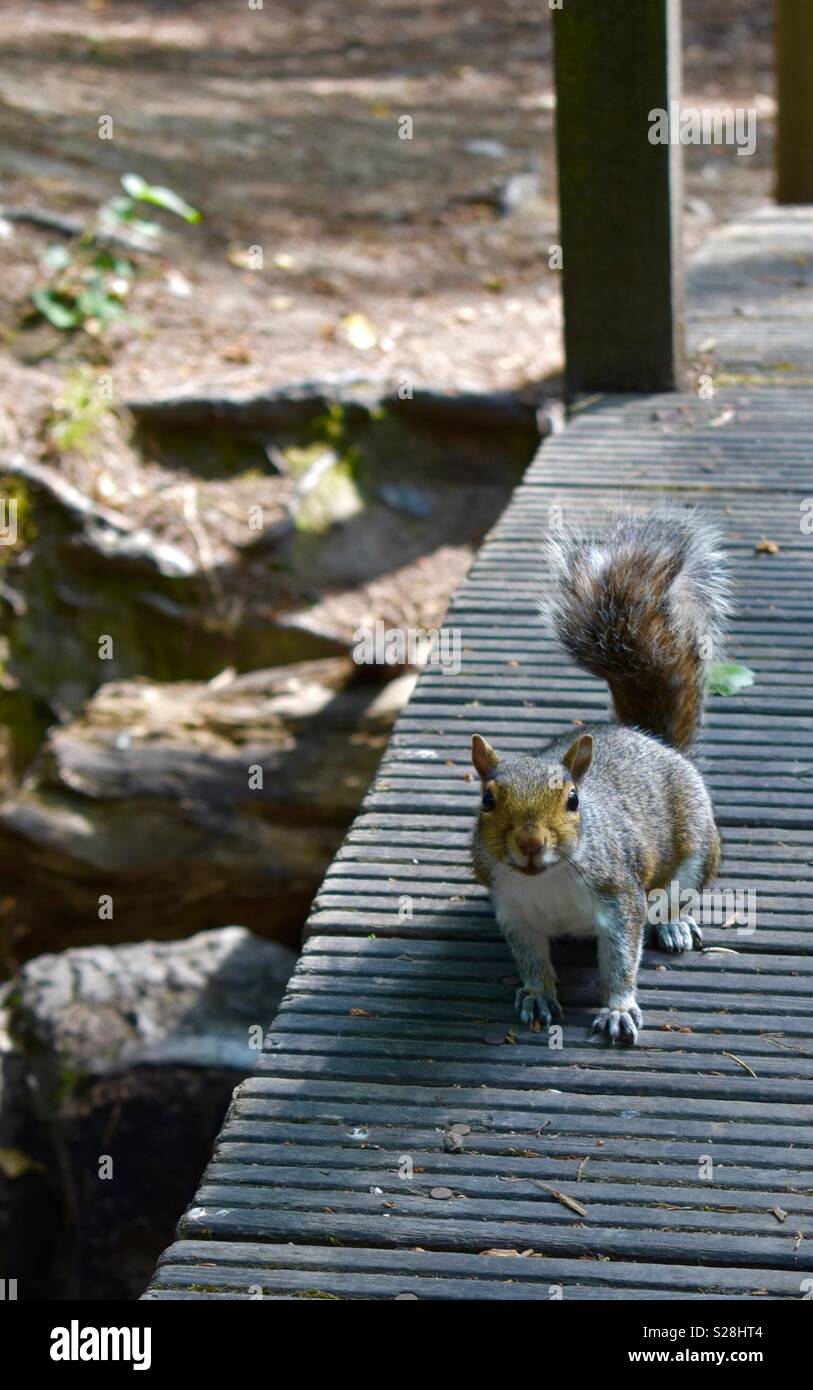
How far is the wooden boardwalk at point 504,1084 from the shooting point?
2221 mm

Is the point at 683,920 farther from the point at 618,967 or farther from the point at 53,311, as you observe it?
the point at 53,311

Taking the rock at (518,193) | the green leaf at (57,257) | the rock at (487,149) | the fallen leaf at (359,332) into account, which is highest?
the rock at (487,149)

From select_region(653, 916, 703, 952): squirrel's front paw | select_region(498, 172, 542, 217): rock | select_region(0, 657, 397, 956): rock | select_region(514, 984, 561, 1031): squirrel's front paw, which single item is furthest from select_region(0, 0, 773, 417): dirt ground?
select_region(514, 984, 561, 1031): squirrel's front paw

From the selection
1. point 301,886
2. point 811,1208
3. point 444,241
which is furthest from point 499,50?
point 811,1208

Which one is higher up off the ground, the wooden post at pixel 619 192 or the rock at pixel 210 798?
the wooden post at pixel 619 192

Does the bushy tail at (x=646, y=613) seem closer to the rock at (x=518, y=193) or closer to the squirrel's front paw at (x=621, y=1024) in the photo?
the squirrel's front paw at (x=621, y=1024)

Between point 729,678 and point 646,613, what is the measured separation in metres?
0.73

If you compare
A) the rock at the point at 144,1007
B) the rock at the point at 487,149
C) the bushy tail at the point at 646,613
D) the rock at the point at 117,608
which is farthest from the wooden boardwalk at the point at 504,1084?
the rock at the point at 487,149

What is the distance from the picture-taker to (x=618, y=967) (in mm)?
2658

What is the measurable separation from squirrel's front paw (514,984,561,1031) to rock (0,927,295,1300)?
99.5 inches

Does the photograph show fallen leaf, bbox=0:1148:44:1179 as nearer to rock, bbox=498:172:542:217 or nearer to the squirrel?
the squirrel

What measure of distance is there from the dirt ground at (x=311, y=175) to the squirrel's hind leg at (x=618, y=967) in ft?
18.4

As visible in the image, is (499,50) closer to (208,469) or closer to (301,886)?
(208,469)

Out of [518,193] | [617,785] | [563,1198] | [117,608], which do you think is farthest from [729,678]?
[518,193]
